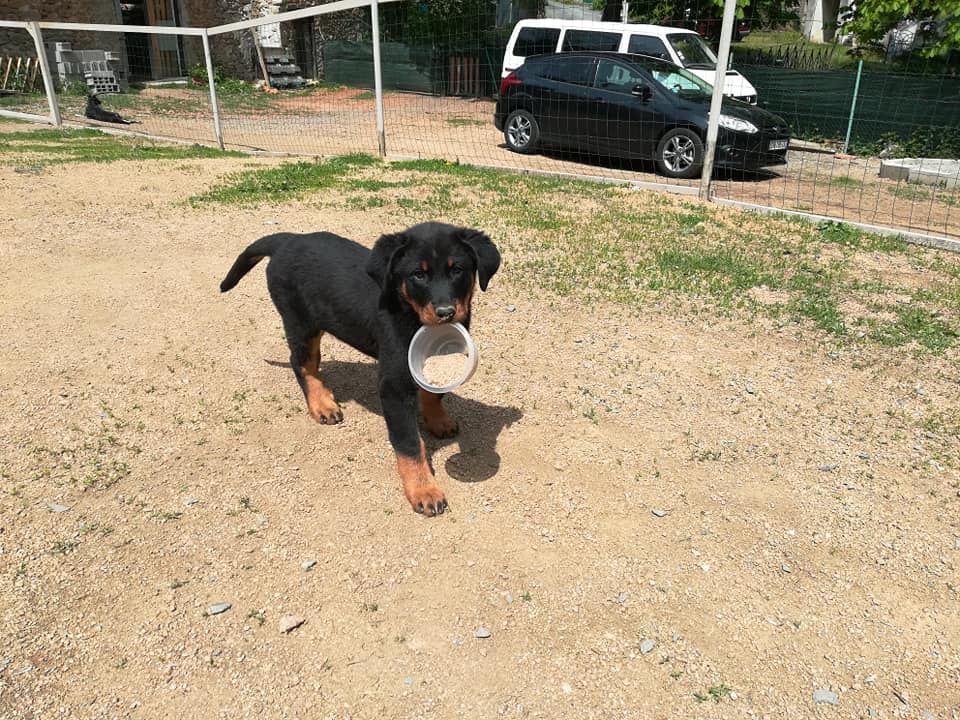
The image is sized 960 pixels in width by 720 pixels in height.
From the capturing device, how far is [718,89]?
9.18 meters

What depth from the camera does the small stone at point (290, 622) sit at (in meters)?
2.88

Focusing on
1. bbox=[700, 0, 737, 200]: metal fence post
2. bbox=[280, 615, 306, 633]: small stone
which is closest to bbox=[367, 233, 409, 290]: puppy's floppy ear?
bbox=[280, 615, 306, 633]: small stone

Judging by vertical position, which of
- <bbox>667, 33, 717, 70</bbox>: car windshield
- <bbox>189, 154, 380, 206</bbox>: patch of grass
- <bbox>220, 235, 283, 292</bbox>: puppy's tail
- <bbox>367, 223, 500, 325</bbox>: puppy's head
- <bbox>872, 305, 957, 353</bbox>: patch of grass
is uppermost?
<bbox>667, 33, 717, 70</bbox>: car windshield

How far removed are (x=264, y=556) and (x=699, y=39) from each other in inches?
610

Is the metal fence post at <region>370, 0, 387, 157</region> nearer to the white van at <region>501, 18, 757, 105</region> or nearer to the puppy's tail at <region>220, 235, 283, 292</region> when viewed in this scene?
the white van at <region>501, 18, 757, 105</region>

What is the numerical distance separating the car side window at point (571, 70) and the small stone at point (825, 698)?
11300 mm

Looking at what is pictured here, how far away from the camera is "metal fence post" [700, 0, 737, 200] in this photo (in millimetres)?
9047

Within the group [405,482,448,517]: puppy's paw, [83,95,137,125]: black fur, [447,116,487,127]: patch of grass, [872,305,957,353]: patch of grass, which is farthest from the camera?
[447,116,487,127]: patch of grass

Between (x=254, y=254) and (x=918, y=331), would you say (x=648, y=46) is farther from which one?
(x=254, y=254)

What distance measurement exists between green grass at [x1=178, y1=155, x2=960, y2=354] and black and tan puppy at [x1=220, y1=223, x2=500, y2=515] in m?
2.68

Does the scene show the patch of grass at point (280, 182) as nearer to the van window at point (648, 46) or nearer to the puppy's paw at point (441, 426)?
the puppy's paw at point (441, 426)

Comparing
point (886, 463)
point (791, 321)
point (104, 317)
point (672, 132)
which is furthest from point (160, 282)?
point (672, 132)

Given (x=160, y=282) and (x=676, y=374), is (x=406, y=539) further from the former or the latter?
(x=160, y=282)

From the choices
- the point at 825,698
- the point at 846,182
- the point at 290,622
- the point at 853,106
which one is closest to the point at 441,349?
the point at 290,622
